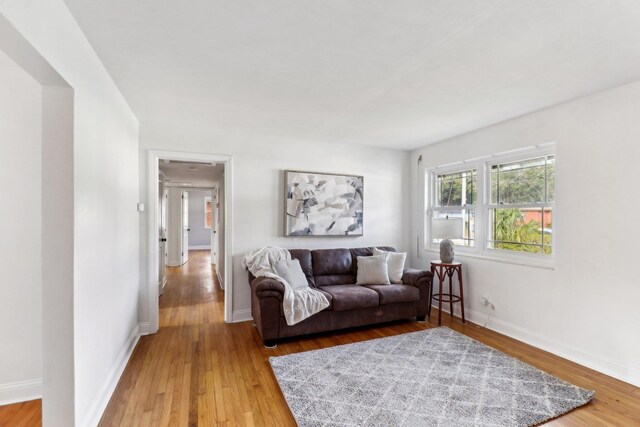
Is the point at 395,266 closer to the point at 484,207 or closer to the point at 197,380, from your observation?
the point at 484,207

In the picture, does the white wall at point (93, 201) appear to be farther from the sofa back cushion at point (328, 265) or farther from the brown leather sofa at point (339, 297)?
the sofa back cushion at point (328, 265)

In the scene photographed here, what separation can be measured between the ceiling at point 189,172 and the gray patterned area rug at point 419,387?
350 cm

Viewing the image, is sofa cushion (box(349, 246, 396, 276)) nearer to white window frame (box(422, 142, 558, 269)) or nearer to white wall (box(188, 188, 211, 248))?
white window frame (box(422, 142, 558, 269))

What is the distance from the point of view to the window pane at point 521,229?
314cm

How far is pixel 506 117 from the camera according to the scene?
3.23m

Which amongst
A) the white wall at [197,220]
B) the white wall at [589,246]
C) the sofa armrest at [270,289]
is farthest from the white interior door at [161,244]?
the white wall at [197,220]

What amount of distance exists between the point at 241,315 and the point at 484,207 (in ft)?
10.9

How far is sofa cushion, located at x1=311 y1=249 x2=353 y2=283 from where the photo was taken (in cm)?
391

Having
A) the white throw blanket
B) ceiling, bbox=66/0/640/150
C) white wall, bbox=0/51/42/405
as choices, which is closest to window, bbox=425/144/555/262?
ceiling, bbox=66/0/640/150

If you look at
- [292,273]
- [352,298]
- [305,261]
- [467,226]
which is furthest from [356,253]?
[467,226]

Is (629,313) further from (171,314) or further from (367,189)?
(171,314)

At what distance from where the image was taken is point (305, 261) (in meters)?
3.86

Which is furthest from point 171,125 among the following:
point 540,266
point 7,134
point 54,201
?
point 540,266

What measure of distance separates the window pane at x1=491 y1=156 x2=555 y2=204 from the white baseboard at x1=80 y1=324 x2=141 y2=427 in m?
4.18
